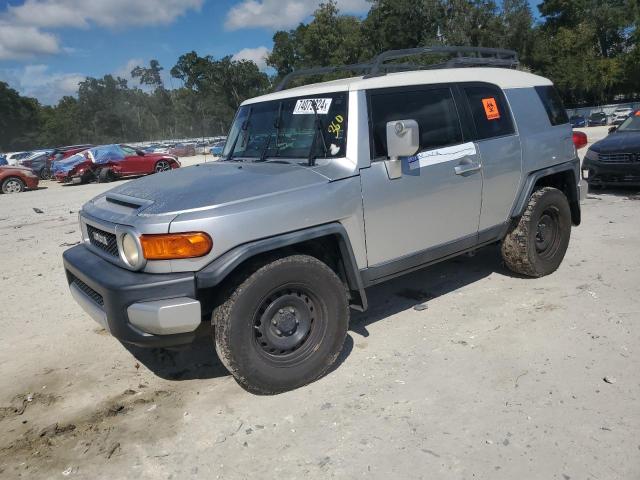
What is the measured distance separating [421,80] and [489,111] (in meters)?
0.83

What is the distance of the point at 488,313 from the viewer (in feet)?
14.6

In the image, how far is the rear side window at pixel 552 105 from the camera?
200 inches

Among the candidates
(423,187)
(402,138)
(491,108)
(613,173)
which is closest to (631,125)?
(613,173)

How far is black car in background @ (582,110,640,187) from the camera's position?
8781mm

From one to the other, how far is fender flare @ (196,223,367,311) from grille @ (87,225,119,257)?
746mm

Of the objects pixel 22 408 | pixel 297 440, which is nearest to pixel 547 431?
pixel 297 440

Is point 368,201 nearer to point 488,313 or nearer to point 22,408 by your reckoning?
point 488,313

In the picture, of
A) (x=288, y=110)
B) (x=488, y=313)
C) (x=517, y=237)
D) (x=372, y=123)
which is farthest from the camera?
(x=517, y=237)

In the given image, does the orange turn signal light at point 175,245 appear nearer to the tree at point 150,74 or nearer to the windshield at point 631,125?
the windshield at point 631,125

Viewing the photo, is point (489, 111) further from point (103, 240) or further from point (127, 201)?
point (103, 240)

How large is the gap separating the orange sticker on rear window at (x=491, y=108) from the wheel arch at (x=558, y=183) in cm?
72

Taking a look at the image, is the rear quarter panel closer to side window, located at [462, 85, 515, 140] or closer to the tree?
side window, located at [462, 85, 515, 140]

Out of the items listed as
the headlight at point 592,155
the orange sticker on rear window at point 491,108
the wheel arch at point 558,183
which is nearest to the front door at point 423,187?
the orange sticker on rear window at point 491,108

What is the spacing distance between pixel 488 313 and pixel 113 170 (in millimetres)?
18610
